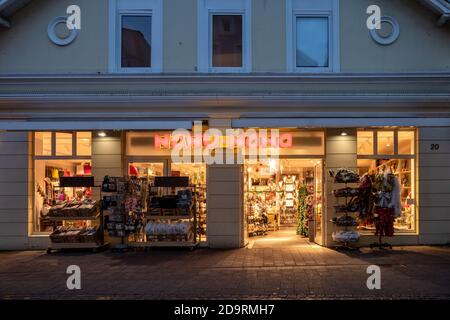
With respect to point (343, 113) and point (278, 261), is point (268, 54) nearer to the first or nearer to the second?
point (343, 113)

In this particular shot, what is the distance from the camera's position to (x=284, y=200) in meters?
19.8

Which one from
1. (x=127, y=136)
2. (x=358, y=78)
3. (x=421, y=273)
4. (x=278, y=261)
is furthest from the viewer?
(x=127, y=136)

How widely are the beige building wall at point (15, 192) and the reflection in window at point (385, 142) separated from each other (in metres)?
9.07

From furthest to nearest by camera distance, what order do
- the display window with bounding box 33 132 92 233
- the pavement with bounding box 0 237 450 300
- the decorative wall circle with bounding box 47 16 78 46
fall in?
the display window with bounding box 33 132 92 233 → the decorative wall circle with bounding box 47 16 78 46 → the pavement with bounding box 0 237 450 300

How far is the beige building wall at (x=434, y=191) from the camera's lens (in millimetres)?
14406

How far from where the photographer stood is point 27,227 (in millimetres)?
14766

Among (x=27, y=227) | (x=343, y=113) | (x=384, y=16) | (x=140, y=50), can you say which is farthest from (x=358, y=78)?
(x=27, y=227)

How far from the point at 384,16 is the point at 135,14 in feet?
20.8

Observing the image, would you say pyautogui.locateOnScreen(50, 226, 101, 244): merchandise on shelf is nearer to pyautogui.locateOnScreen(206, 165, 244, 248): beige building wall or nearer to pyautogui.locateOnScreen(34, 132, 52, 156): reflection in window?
pyautogui.locateOnScreen(34, 132, 52, 156): reflection in window

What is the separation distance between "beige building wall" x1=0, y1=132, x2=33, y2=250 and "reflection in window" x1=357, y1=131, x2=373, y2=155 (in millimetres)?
8548

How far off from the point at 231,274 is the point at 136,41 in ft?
22.9

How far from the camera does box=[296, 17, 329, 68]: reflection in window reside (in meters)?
14.7

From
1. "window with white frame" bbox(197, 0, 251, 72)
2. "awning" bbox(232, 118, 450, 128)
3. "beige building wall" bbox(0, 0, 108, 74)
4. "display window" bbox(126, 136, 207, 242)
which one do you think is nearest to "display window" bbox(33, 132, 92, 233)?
"display window" bbox(126, 136, 207, 242)

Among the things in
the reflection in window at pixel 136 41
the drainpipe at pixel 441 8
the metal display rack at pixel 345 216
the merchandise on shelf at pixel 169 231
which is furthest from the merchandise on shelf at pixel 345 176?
the reflection in window at pixel 136 41
